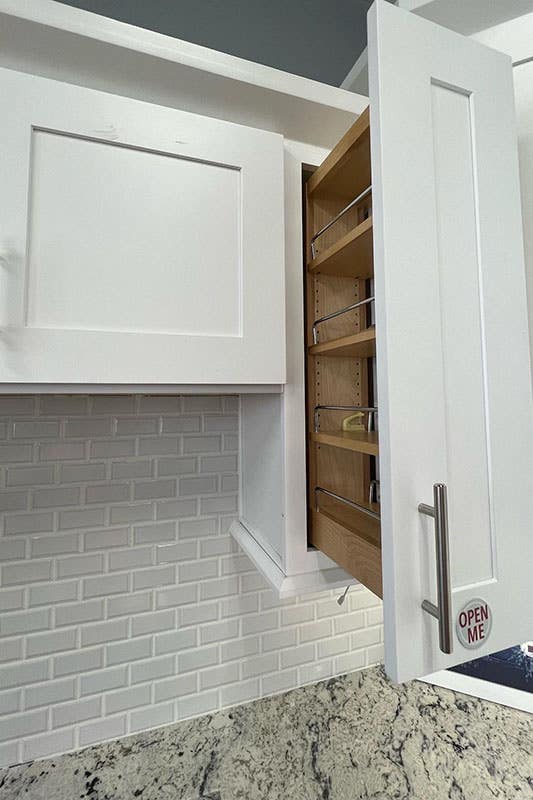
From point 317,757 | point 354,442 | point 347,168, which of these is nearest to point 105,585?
point 317,757

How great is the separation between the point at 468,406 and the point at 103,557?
938 mm

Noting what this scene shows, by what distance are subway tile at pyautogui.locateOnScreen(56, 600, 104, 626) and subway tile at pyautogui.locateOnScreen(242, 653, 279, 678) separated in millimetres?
437

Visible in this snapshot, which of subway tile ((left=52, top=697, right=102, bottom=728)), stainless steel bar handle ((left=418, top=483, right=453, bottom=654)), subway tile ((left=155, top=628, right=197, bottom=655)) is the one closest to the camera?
stainless steel bar handle ((left=418, top=483, right=453, bottom=654))

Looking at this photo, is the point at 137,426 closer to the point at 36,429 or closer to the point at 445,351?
the point at 36,429

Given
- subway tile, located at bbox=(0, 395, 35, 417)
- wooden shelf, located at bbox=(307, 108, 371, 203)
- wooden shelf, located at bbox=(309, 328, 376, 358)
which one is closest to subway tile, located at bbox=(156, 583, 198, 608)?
subway tile, located at bbox=(0, 395, 35, 417)

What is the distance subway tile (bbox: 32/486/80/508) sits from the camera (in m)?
1.01

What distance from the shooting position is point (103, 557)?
1.07 m

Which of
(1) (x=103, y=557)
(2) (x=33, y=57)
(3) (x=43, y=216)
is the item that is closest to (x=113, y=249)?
(3) (x=43, y=216)

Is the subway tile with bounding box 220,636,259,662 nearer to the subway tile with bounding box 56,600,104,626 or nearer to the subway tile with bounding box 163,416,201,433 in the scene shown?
the subway tile with bounding box 56,600,104,626

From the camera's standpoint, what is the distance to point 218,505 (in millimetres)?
1175

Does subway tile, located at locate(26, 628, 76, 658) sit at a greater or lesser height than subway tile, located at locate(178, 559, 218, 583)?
lesser

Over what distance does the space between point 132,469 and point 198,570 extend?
0.34 m

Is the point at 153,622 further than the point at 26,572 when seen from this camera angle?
Yes

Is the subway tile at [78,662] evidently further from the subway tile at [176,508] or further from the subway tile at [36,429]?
the subway tile at [36,429]
